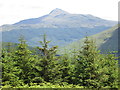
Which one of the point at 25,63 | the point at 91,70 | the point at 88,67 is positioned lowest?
the point at 91,70

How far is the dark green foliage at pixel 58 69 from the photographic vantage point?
58.4ft

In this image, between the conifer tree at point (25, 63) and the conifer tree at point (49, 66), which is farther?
the conifer tree at point (25, 63)

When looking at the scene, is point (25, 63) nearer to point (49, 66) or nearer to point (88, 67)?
point (49, 66)

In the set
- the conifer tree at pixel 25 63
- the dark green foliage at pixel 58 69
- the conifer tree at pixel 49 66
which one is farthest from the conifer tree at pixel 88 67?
the conifer tree at pixel 25 63

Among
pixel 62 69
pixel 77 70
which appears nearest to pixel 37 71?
pixel 62 69

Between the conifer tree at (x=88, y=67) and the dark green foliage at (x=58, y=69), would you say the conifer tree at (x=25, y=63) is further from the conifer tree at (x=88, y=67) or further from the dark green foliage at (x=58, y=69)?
the conifer tree at (x=88, y=67)

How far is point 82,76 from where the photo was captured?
701 inches

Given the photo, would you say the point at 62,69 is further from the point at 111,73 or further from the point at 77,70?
the point at 111,73

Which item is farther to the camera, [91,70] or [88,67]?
[91,70]

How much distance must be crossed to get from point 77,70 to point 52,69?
96.1 inches

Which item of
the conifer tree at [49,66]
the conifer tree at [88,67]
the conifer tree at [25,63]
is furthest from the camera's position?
the conifer tree at [25,63]

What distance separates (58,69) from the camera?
61.9ft

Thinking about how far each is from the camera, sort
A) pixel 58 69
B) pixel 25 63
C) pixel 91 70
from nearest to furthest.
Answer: pixel 91 70 → pixel 58 69 → pixel 25 63

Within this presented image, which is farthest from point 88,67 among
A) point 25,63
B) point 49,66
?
point 25,63
